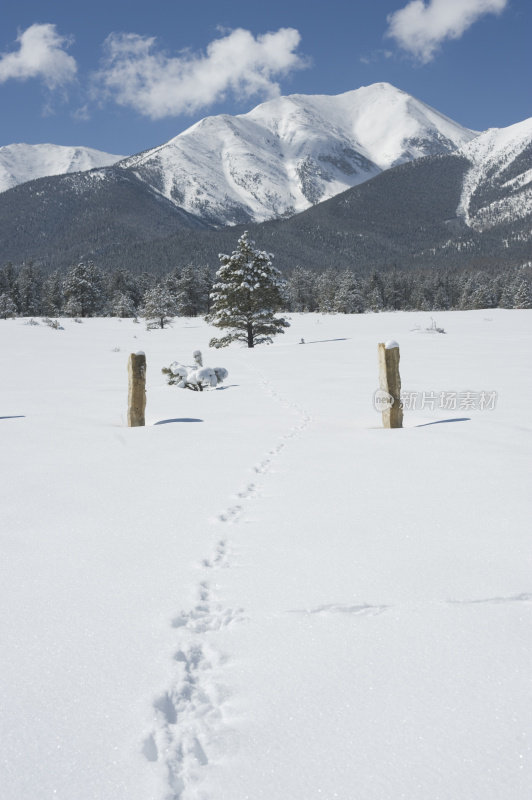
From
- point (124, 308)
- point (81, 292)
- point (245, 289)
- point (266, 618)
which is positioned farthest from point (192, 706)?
point (124, 308)

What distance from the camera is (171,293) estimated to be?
6475cm

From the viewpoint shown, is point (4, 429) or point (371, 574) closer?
point (371, 574)

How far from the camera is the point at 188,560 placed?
3.27 m

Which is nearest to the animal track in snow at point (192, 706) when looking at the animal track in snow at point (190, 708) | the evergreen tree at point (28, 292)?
the animal track in snow at point (190, 708)

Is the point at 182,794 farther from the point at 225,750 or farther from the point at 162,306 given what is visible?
the point at 162,306

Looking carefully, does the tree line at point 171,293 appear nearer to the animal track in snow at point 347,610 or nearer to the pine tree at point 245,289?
the pine tree at point 245,289

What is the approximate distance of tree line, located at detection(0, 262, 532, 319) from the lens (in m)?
57.8

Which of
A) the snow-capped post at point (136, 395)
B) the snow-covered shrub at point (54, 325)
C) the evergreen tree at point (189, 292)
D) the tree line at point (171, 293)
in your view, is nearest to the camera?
the snow-capped post at point (136, 395)

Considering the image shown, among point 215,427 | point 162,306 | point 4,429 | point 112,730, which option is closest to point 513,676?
point 112,730

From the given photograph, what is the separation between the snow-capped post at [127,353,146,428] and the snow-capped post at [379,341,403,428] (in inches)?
160

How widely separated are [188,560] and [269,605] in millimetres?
796

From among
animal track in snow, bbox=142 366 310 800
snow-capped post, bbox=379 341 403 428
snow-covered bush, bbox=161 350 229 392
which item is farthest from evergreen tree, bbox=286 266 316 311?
animal track in snow, bbox=142 366 310 800

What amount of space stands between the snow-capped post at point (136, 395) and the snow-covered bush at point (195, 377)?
419 cm

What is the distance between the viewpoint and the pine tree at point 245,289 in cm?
2502
